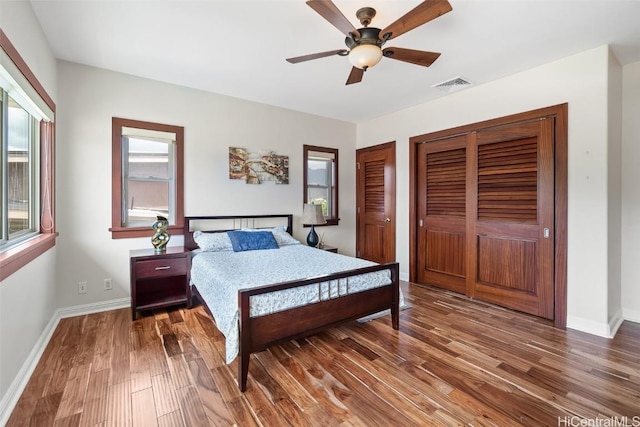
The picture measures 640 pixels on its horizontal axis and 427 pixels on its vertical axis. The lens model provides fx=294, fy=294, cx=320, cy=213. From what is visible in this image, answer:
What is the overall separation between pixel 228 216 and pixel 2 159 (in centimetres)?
233

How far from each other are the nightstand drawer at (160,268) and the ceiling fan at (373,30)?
241 centimetres

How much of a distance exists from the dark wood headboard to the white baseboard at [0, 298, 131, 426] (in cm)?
100

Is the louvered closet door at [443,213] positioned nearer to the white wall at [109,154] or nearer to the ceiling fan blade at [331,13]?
the white wall at [109,154]

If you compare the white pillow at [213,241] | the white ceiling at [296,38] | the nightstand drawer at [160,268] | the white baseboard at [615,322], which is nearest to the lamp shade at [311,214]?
the white pillow at [213,241]

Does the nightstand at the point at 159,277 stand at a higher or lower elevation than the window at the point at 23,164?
lower

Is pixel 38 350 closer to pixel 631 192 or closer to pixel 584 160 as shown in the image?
pixel 584 160

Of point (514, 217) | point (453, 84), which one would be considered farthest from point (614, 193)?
point (453, 84)

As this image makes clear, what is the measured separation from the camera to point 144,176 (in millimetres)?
3582

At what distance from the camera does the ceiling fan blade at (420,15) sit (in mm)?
1763

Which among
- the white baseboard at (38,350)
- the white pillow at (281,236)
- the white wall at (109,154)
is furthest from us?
the white pillow at (281,236)

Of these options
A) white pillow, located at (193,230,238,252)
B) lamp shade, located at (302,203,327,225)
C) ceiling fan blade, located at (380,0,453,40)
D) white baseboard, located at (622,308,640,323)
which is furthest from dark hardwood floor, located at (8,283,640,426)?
ceiling fan blade, located at (380,0,453,40)

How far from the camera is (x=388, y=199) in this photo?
487 cm

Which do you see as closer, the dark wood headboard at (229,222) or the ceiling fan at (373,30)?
the ceiling fan at (373,30)

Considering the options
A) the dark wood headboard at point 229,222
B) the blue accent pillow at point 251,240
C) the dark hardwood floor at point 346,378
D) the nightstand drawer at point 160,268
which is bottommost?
the dark hardwood floor at point 346,378
